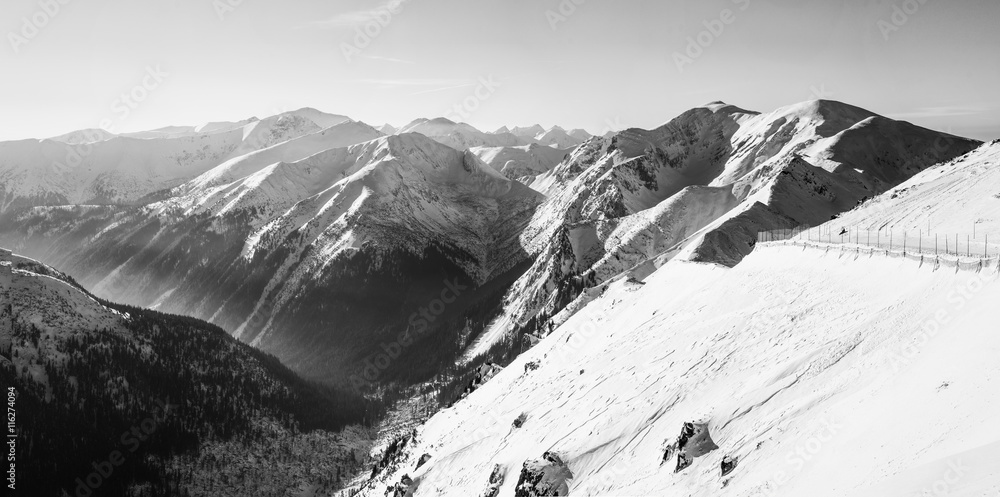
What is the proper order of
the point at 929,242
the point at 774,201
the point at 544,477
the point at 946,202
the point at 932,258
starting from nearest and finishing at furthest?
the point at 932,258
the point at 544,477
the point at 929,242
the point at 946,202
the point at 774,201

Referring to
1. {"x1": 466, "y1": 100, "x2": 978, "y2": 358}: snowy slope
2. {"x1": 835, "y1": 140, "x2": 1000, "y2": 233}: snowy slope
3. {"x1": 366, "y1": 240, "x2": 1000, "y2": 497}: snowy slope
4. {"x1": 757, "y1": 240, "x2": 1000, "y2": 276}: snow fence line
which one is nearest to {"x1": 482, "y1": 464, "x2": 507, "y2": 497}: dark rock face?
{"x1": 366, "y1": 240, "x2": 1000, "y2": 497}: snowy slope

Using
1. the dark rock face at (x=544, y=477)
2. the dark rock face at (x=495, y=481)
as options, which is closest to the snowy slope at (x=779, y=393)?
the dark rock face at (x=495, y=481)

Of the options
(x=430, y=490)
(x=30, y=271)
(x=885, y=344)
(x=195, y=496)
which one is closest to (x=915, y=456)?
(x=885, y=344)

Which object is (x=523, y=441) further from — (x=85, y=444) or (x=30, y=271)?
(x=30, y=271)

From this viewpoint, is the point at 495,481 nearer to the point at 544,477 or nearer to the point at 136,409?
the point at 544,477

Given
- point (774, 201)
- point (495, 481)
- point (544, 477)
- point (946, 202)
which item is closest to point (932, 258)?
point (544, 477)
